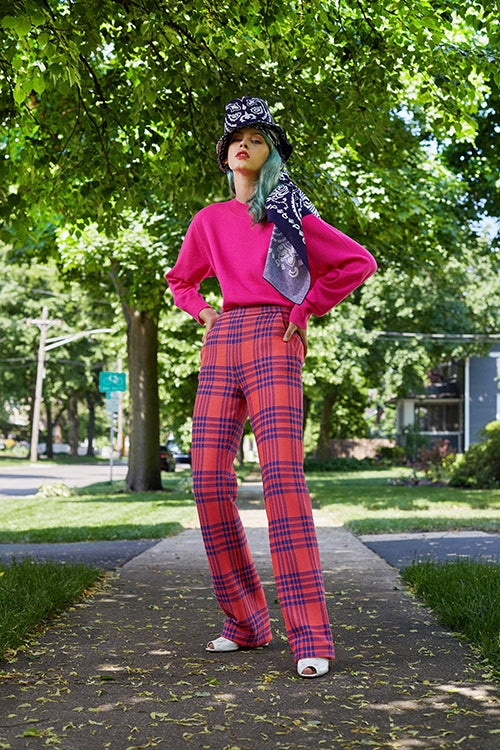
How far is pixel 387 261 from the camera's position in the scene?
14.4 m

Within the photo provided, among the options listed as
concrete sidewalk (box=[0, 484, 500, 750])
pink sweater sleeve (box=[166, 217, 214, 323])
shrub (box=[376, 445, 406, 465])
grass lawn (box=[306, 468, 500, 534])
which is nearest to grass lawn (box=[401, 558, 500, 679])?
concrete sidewalk (box=[0, 484, 500, 750])

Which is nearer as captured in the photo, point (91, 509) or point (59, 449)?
point (91, 509)

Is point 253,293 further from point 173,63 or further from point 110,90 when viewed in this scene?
point 110,90

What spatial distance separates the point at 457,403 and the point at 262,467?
42.4m

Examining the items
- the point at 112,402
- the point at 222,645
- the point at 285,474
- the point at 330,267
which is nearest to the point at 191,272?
the point at 330,267

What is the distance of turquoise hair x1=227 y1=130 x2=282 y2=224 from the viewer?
11.3 feet

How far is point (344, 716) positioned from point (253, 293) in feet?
5.49

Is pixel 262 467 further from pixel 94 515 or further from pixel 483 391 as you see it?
pixel 483 391

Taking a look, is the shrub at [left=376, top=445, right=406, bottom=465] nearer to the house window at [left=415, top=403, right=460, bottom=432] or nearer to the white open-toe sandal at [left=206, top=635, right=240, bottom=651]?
the house window at [left=415, top=403, right=460, bottom=432]

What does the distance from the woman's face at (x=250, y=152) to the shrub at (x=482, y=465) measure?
15896 millimetres

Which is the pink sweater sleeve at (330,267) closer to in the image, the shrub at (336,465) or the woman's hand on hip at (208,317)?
the woman's hand on hip at (208,317)

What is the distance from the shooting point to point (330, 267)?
11.2 feet

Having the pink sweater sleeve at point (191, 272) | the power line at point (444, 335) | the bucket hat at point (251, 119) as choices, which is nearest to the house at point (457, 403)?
the power line at point (444, 335)

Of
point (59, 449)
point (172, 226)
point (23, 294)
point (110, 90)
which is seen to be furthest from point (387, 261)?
point (59, 449)
